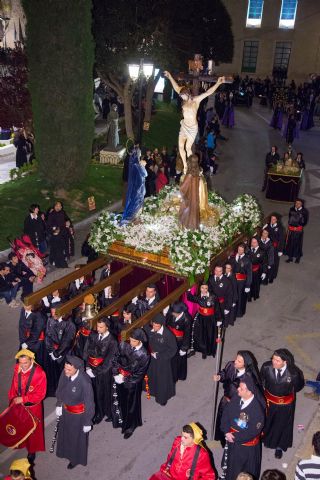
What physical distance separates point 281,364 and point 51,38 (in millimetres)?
13206

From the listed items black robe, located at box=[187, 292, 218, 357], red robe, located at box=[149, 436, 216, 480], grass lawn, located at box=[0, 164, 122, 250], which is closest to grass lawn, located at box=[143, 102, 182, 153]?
grass lawn, located at box=[0, 164, 122, 250]

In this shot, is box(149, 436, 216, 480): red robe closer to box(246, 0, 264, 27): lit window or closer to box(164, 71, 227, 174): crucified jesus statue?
box(164, 71, 227, 174): crucified jesus statue

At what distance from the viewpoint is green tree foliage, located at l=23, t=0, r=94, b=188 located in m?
16.0

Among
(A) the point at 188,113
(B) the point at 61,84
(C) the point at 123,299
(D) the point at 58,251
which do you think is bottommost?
(D) the point at 58,251

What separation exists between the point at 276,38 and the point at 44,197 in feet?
126

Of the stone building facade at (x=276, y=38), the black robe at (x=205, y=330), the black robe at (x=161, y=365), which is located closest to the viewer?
the black robe at (x=161, y=365)

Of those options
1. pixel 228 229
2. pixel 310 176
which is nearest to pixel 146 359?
pixel 228 229

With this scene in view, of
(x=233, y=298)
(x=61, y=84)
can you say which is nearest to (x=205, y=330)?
(x=233, y=298)

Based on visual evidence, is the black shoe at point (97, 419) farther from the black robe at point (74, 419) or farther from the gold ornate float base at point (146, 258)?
the gold ornate float base at point (146, 258)

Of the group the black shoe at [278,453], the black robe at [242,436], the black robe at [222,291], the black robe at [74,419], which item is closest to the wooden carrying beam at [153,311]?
the black robe at [222,291]

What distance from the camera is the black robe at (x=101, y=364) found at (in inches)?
315

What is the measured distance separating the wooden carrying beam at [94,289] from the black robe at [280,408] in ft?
11.5

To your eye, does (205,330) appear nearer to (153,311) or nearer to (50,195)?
(153,311)

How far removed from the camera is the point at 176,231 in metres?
10.5
